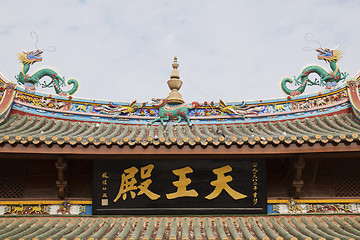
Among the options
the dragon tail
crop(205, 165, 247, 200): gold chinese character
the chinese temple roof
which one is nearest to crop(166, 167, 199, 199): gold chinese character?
crop(205, 165, 247, 200): gold chinese character

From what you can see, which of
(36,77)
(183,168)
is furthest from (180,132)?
(36,77)

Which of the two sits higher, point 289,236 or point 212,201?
point 212,201

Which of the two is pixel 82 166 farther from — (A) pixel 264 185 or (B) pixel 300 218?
(B) pixel 300 218

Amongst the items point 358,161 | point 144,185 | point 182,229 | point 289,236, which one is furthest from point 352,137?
point 144,185

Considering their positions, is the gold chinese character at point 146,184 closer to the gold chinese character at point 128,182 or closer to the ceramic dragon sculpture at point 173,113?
the gold chinese character at point 128,182

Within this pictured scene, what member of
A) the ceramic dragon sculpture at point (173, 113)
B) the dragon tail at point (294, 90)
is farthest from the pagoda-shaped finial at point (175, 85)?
the dragon tail at point (294, 90)

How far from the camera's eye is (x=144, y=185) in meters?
8.24

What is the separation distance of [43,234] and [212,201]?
320 centimetres

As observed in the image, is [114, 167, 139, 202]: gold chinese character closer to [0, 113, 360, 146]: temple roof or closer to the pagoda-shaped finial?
[0, 113, 360, 146]: temple roof

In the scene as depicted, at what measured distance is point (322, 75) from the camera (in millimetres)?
9602

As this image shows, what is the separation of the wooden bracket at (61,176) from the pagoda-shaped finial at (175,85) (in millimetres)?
2951

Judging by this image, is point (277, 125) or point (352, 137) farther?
point (277, 125)

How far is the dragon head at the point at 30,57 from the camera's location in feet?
31.9

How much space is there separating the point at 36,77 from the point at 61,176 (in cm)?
281
